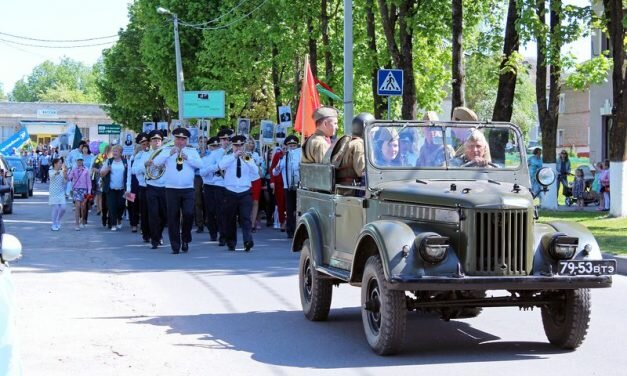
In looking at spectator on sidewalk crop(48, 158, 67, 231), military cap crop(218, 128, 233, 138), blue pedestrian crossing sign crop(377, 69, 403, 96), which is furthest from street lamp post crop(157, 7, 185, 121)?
blue pedestrian crossing sign crop(377, 69, 403, 96)

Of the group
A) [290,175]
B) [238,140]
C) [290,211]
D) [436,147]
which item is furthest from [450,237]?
[290,175]

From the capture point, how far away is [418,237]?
815cm

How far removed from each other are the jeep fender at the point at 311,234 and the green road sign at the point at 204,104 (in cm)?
3092

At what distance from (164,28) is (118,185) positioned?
31939mm

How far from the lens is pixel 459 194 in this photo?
8344 mm

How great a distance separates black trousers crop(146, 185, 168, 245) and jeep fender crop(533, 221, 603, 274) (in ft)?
36.8

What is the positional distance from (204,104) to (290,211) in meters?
20.4

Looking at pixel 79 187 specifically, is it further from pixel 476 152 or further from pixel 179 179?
pixel 476 152

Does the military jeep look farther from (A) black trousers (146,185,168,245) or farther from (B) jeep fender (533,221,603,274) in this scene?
(A) black trousers (146,185,168,245)

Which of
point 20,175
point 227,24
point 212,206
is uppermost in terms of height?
point 227,24

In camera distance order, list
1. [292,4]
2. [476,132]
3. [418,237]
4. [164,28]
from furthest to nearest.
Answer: [164,28], [292,4], [476,132], [418,237]

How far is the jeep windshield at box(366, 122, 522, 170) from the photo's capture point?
951cm

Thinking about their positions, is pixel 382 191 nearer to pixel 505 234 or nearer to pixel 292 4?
pixel 505 234

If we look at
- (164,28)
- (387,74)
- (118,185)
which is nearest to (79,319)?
(387,74)
